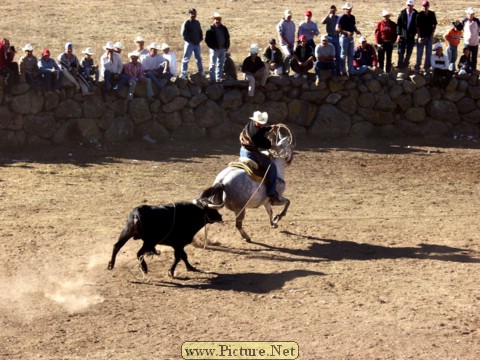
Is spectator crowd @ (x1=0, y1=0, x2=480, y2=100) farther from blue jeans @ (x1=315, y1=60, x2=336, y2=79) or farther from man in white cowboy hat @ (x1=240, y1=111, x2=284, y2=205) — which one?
man in white cowboy hat @ (x1=240, y1=111, x2=284, y2=205)

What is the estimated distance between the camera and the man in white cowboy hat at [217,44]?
22.6m

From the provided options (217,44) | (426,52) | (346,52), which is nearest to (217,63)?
(217,44)

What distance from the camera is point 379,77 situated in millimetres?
24188

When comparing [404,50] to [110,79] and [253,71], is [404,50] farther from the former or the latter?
[110,79]

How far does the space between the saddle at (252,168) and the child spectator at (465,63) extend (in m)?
10.5

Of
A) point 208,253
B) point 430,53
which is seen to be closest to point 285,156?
point 208,253

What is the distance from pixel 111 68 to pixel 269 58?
4.10 m

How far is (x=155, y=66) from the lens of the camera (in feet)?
74.5

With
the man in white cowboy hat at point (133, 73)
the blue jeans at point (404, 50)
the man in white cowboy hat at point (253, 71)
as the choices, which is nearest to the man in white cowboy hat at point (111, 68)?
the man in white cowboy hat at point (133, 73)

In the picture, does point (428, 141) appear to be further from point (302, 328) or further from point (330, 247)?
point (302, 328)

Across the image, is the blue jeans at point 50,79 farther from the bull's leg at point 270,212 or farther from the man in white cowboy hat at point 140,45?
the bull's leg at point 270,212

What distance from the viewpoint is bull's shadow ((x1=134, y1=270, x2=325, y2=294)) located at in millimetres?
13695

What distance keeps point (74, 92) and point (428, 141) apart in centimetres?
911

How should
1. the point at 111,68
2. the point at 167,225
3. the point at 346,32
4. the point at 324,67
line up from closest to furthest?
the point at 167,225
the point at 111,68
the point at 346,32
the point at 324,67
